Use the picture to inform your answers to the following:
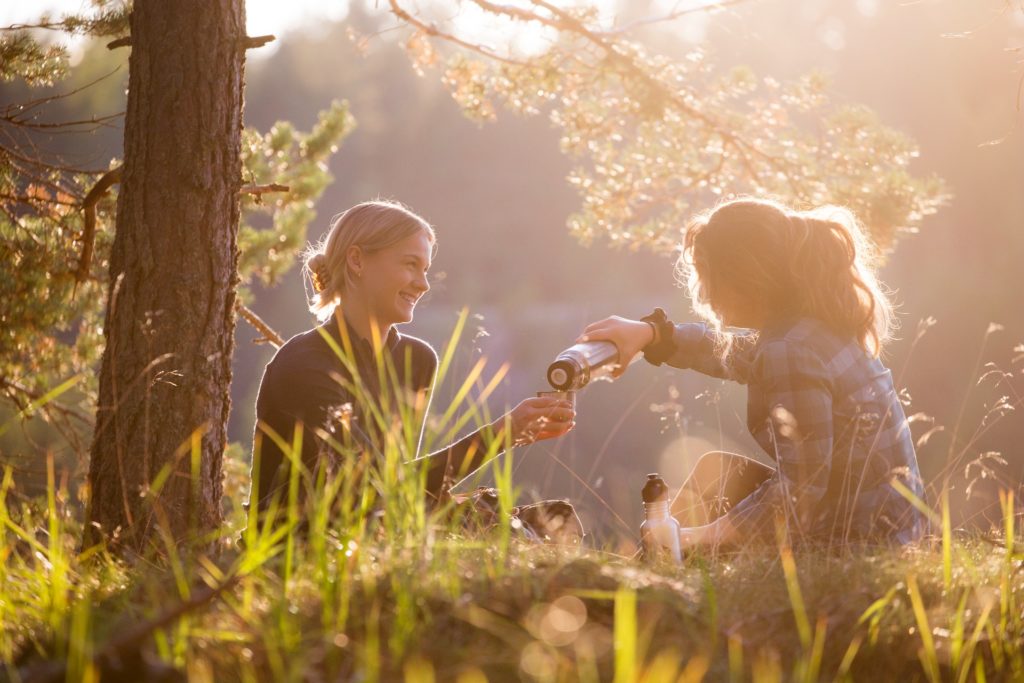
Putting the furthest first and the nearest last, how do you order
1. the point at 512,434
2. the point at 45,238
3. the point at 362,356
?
1. the point at 45,238
2. the point at 362,356
3. the point at 512,434

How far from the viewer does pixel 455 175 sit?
142 ft

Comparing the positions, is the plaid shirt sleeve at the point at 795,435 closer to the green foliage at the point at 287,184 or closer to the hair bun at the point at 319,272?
the hair bun at the point at 319,272

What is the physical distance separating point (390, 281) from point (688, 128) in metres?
3.57

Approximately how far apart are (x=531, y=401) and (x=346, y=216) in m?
1.12

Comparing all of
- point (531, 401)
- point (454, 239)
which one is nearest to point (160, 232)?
point (531, 401)

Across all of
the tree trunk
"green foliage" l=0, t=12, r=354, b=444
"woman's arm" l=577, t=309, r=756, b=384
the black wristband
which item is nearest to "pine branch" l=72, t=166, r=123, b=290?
"green foliage" l=0, t=12, r=354, b=444

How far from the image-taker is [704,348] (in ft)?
13.1

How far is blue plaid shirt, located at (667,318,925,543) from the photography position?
9.78 ft

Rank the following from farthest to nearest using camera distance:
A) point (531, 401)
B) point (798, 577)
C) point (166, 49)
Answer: point (166, 49)
point (531, 401)
point (798, 577)

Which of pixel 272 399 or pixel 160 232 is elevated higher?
pixel 160 232

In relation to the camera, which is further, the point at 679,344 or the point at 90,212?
the point at 90,212

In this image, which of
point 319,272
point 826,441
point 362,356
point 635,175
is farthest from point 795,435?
point 635,175

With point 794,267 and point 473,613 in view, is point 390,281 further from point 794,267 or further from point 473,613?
point 473,613

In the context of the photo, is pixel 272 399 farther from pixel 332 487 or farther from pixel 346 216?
pixel 332 487
